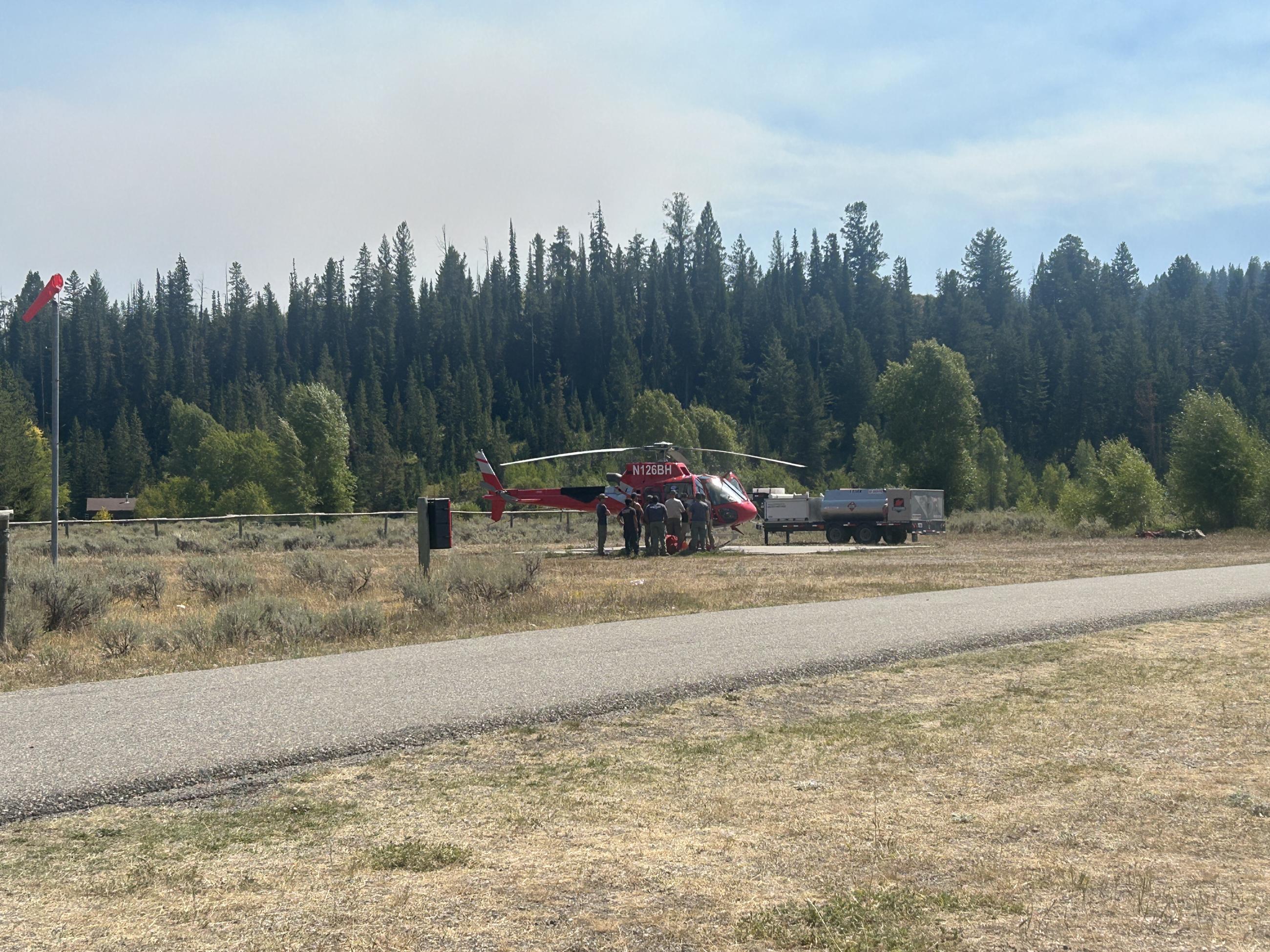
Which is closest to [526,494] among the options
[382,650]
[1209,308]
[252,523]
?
[252,523]

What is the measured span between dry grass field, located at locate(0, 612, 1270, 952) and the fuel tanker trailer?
29.1 m

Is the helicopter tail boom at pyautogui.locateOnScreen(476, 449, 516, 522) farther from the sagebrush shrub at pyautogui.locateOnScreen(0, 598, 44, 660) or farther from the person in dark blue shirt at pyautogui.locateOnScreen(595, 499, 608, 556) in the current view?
the sagebrush shrub at pyautogui.locateOnScreen(0, 598, 44, 660)

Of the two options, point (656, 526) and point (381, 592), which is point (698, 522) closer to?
point (656, 526)

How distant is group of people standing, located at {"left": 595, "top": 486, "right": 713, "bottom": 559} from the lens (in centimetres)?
2691

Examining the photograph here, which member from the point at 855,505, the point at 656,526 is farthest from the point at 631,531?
the point at 855,505

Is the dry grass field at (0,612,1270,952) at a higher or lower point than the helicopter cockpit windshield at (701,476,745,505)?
lower

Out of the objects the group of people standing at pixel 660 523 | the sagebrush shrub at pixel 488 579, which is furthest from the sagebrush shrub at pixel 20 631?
the group of people standing at pixel 660 523

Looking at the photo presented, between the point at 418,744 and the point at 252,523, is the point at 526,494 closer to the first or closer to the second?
the point at 252,523

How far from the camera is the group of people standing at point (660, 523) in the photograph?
26.9 metres

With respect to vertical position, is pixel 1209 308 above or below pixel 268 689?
above

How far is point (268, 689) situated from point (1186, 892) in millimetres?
6270

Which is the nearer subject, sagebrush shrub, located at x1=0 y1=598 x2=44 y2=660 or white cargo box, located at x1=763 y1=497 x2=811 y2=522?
sagebrush shrub, located at x1=0 y1=598 x2=44 y2=660

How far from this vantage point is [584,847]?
4660 mm

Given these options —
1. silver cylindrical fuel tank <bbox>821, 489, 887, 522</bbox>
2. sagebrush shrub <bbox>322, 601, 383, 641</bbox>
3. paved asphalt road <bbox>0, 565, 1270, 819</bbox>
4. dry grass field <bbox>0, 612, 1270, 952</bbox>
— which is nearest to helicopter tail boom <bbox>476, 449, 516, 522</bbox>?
silver cylindrical fuel tank <bbox>821, 489, 887, 522</bbox>
